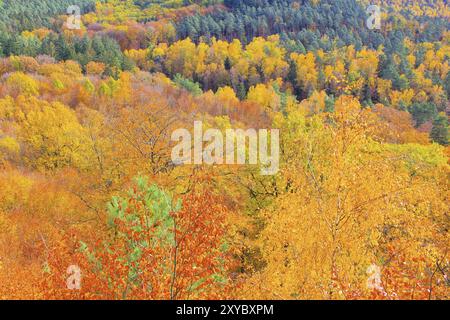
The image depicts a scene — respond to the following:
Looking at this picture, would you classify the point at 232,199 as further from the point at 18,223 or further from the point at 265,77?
the point at 265,77

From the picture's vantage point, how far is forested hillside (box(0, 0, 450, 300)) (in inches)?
483

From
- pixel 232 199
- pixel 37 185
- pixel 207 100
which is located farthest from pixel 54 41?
pixel 232 199

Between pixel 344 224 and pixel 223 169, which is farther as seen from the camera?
pixel 223 169

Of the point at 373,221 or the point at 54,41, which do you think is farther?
the point at 54,41

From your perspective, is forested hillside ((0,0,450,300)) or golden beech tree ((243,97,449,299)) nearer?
golden beech tree ((243,97,449,299))

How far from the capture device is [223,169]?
78.6 feet

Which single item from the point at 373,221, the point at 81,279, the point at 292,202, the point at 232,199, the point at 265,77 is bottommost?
the point at 265,77

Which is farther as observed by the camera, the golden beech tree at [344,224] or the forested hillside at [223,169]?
the forested hillside at [223,169]

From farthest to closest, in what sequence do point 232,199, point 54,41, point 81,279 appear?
1. point 54,41
2. point 232,199
3. point 81,279

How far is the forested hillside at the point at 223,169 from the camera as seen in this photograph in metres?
12.3

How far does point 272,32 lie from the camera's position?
463 ft

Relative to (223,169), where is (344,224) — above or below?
above
